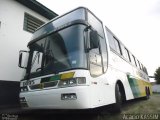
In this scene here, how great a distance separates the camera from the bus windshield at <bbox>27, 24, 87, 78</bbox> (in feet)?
14.5

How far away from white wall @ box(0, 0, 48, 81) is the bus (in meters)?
2.71

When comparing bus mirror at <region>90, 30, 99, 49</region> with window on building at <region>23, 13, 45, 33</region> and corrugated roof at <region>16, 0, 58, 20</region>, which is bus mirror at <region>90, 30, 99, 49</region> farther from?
corrugated roof at <region>16, 0, 58, 20</region>

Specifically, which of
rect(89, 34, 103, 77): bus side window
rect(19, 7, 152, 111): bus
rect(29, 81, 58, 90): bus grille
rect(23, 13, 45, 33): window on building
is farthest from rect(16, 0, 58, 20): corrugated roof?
rect(89, 34, 103, 77): bus side window

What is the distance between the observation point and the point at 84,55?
14.4 ft

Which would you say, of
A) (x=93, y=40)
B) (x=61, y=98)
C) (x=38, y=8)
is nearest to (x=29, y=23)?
(x=38, y=8)

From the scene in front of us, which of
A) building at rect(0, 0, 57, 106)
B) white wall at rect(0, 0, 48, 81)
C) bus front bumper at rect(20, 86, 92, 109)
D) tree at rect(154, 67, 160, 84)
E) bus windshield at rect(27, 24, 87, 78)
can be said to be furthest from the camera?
tree at rect(154, 67, 160, 84)

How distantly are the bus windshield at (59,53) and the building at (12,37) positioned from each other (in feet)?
9.54

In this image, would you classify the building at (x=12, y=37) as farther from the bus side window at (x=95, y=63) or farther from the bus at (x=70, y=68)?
the bus side window at (x=95, y=63)

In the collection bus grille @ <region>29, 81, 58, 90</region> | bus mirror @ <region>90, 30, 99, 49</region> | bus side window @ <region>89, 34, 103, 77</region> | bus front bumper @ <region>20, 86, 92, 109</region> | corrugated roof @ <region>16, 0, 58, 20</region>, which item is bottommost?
bus front bumper @ <region>20, 86, 92, 109</region>

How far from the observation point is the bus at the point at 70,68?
4.17 meters

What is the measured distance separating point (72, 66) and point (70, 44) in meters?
0.61

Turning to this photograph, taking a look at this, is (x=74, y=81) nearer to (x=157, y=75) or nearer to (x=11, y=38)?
(x=11, y=38)

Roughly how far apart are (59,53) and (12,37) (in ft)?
15.4

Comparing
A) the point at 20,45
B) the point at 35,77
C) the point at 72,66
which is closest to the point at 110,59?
the point at 72,66
